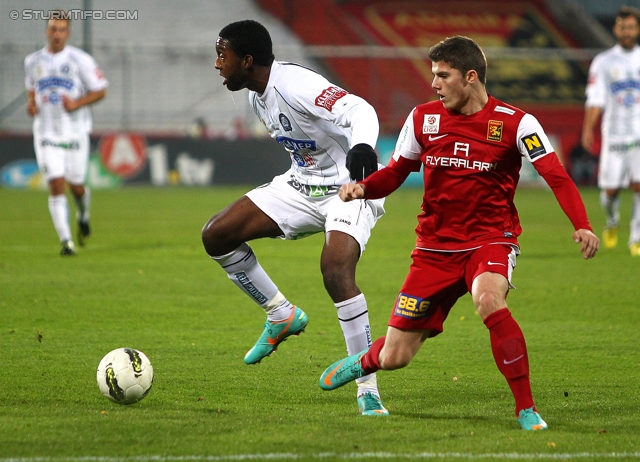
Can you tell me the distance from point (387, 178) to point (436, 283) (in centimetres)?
58

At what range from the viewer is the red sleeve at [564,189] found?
13.7 ft

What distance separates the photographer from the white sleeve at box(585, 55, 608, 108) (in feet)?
37.1

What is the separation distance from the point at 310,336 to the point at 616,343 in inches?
82.4

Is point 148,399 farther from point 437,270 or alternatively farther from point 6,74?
point 6,74

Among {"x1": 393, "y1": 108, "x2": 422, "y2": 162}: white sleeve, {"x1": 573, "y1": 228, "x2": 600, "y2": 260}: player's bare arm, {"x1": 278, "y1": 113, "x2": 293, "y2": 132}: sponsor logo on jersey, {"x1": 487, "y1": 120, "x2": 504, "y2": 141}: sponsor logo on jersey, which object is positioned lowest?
{"x1": 278, "y1": 113, "x2": 293, "y2": 132}: sponsor logo on jersey

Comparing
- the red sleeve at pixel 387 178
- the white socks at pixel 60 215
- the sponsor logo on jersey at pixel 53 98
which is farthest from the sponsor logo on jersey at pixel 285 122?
the sponsor logo on jersey at pixel 53 98

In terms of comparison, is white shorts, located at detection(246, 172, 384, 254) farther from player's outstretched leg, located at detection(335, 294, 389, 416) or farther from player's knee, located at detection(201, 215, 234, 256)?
player's outstretched leg, located at detection(335, 294, 389, 416)

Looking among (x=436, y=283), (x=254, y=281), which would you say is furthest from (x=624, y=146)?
(x=436, y=283)

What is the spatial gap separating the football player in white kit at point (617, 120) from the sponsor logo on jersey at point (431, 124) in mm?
7181

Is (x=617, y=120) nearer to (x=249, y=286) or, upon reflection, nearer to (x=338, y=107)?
(x=249, y=286)

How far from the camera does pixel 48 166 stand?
1092 centimetres

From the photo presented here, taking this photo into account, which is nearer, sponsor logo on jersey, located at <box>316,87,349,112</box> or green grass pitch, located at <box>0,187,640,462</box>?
green grass pitch, located at <box>0,187,640,462</box>

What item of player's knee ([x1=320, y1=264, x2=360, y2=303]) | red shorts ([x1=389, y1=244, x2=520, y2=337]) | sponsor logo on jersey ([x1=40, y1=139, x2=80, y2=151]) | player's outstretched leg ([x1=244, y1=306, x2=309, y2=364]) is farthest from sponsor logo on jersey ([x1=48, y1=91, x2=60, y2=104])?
red shorts ([x1=389, y1=244, x2=520, y2=337])

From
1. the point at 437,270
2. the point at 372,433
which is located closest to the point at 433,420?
the point at 372,433
